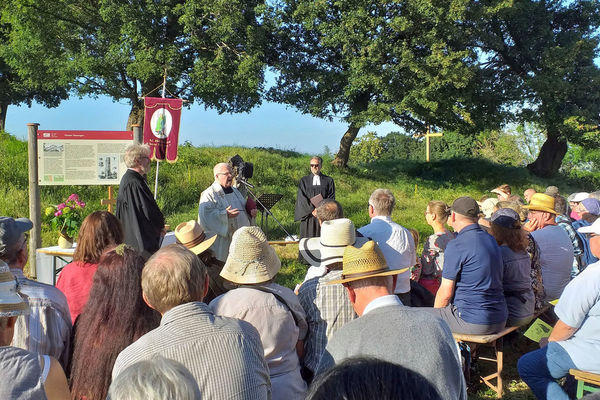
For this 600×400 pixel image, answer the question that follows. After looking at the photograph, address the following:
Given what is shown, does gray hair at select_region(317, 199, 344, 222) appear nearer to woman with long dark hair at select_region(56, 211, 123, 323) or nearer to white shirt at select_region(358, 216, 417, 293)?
white shirt at select_region(358, 216, 417, 293)

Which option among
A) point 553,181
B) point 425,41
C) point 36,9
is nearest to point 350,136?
point 425,41

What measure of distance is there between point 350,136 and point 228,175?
628 inches

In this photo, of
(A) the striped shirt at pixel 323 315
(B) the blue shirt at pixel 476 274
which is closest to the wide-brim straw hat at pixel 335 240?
(A) the striped shirt at pixel 323 315

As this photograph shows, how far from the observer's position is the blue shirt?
4223 millimetres

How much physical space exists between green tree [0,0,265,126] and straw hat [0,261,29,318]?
17.4m

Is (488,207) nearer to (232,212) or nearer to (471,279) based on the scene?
(471,279)

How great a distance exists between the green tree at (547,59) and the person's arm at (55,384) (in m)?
20.9

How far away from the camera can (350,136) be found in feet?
73.1

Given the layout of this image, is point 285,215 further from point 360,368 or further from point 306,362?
point 360,368

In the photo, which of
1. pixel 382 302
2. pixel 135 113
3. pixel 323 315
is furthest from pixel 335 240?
pixel 135 113

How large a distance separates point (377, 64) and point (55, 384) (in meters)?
19.1

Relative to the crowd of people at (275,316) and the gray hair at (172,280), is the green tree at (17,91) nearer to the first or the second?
the crowd of people at (275,316)

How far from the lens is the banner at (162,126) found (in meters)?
8.45

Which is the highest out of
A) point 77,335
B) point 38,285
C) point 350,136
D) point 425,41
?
point 425,41
